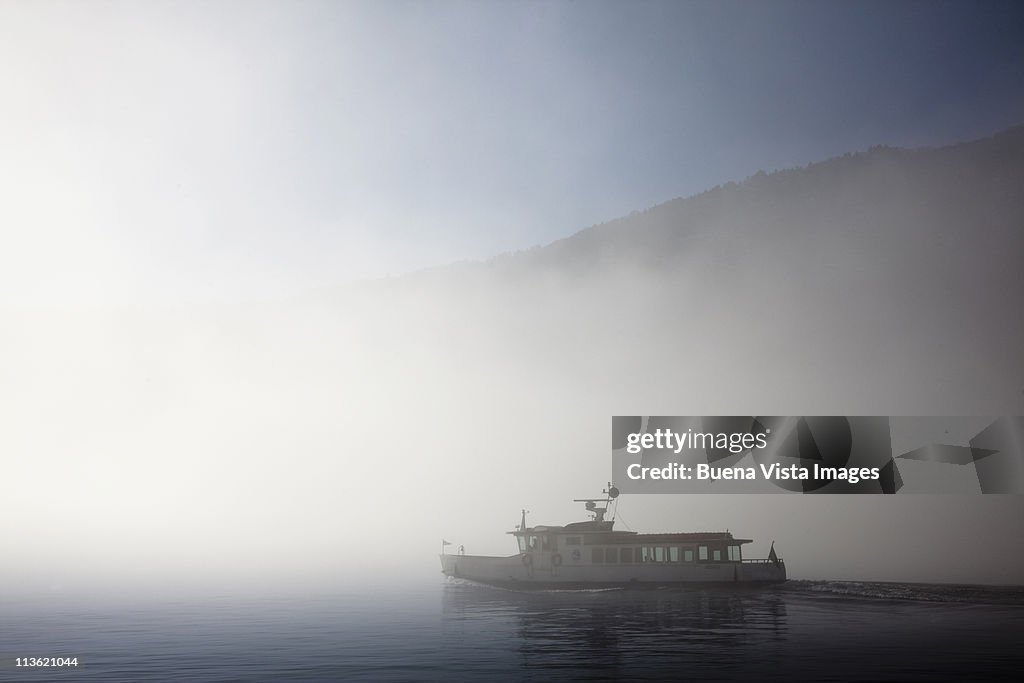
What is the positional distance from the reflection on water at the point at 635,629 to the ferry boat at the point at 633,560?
95 centimetres

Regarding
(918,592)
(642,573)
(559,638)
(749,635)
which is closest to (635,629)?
(559,638)

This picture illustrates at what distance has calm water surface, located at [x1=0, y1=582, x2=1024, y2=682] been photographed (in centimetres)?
2247

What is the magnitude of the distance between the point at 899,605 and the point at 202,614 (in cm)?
3558

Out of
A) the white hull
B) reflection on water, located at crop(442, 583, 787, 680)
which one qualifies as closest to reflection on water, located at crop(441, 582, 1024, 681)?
reflection on water, located at crop(442, 583, 787, 680)

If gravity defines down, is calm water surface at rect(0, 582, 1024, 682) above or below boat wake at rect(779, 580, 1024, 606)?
below

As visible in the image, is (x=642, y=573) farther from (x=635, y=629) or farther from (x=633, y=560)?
(x=635, y=629)

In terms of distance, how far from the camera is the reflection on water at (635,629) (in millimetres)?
22766

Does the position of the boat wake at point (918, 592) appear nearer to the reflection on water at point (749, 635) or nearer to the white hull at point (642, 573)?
the reflection on water at point (749, 635)

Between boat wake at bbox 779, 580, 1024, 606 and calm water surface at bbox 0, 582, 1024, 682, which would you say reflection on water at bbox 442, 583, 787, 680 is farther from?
boat wake at bbox 779, 580, 1024, 606

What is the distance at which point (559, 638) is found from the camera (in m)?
28.3

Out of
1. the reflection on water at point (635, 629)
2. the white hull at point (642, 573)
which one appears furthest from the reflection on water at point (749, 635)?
the white hull at point (642, 573)

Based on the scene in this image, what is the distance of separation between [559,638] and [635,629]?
3.59 metres

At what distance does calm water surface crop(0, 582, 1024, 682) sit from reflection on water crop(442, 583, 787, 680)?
9cm

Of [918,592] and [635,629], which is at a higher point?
[918,592]
